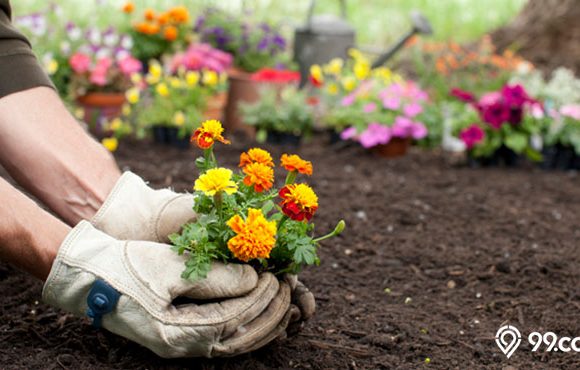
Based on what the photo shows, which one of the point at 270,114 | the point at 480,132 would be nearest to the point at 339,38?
the point at 270,114

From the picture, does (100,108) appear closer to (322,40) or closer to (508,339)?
(322,40)

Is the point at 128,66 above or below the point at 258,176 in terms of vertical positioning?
below

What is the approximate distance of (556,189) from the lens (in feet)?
12.0

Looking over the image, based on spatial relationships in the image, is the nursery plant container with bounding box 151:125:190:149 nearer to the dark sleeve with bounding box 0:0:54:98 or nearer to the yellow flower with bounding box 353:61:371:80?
the yellow flower with bounding box 353:61:371:80

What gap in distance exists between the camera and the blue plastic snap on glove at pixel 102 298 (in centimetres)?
168

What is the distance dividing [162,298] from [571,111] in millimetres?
2999

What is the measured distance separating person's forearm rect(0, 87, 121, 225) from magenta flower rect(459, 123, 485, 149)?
2.22 meters

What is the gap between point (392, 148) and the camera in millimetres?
4215

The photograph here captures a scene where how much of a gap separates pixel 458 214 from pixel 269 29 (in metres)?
2.52

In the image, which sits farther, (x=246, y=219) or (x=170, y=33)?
(x=170, y=33)

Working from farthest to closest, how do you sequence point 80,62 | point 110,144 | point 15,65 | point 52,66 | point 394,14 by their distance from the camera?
point 394,14 < point 80,62 < point 52,66 < point 110,144 < point 15,65

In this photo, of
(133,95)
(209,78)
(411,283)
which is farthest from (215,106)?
(411,283)

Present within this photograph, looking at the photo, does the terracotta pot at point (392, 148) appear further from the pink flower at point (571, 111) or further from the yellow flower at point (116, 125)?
the yellow flower at point (116, 125)

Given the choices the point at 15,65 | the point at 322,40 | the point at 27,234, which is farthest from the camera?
the point at 322,40
